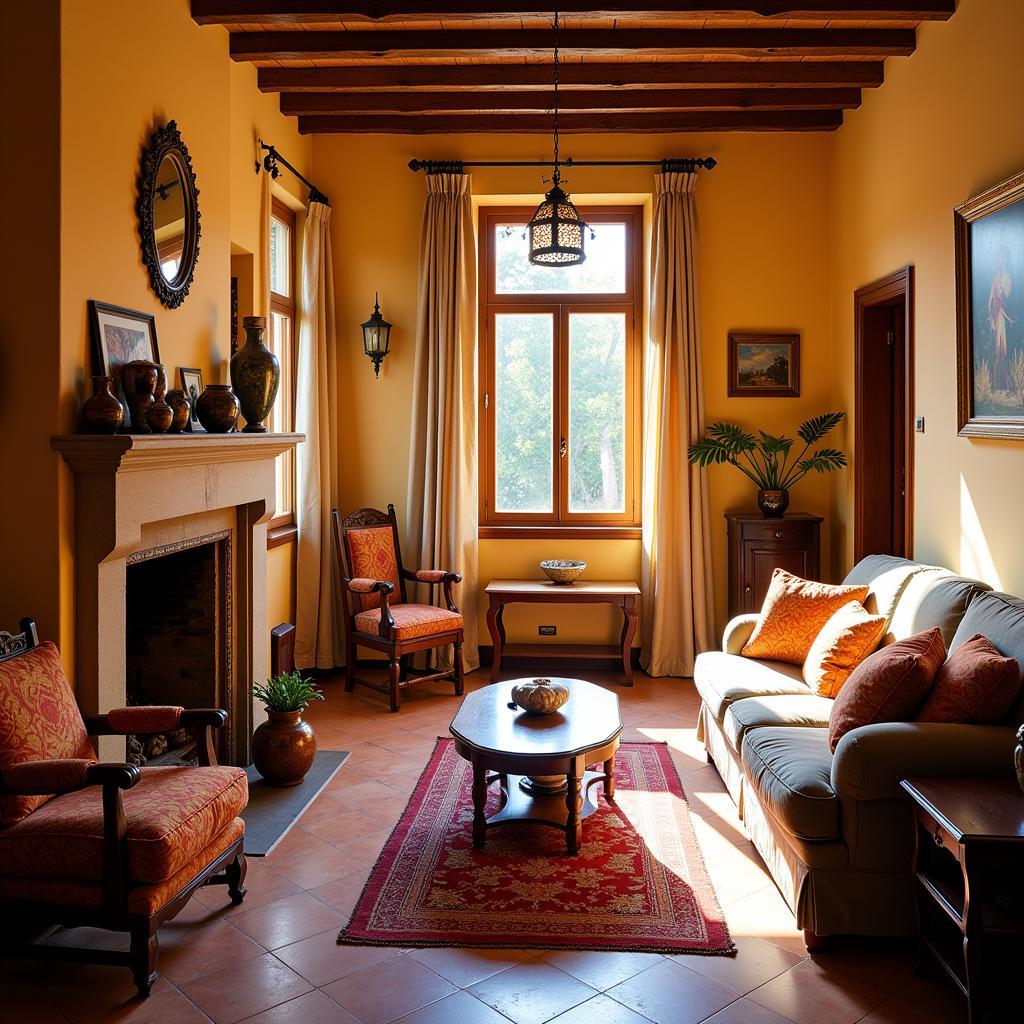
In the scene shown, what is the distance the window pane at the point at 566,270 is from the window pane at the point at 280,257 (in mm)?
1380

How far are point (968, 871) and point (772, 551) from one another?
3569 millimetres

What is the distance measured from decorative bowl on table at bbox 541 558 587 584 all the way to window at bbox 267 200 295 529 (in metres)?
1.64

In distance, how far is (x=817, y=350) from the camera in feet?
20.4

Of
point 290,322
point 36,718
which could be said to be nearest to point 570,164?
point 290,322

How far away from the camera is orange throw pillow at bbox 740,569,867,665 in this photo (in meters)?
4.32

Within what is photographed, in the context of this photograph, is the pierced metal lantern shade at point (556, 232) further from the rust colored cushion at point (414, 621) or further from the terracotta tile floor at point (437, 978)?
the terracotta tile floor at point (437, 978)

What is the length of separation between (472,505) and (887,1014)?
13.6 feet

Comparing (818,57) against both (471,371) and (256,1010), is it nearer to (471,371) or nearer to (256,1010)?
(471,371)

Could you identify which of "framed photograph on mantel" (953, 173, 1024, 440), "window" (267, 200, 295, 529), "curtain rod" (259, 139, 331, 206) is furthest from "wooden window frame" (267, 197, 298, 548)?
"framed photograph on mantel" (953, 173, 1024, 440)

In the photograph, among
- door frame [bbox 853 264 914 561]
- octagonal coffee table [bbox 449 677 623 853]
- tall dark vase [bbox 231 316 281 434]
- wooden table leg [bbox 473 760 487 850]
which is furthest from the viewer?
door frame [bbox 853 264 914 561]

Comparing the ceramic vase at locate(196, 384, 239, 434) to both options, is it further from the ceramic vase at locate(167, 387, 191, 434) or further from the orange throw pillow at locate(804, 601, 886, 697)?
the orange throw pillow at locate(804, 601, 886, 697)

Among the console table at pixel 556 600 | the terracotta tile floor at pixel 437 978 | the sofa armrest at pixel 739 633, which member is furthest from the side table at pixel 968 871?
the console table at pixel 556 600

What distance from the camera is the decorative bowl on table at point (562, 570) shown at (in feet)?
19.8

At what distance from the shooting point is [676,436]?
6.14 m
